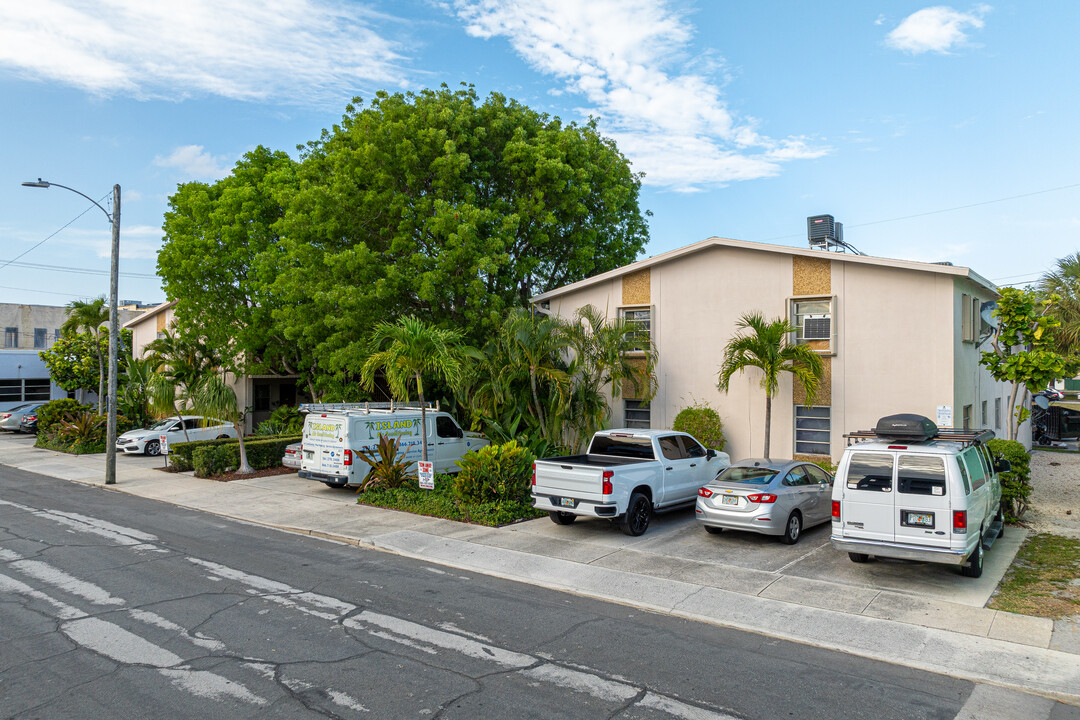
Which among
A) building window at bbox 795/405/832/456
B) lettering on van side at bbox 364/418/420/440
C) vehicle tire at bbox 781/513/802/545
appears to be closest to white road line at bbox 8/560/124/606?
lettering on van side at bbox 364/418/420/440

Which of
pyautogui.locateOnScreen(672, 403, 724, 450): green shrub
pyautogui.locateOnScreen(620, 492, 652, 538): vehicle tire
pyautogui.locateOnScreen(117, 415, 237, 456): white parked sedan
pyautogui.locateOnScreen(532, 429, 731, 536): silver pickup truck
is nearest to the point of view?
pyautogui.locateOnScreen(532, 429, 731, 536): silver pickup truck

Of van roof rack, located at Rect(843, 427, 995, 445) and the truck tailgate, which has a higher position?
van roof rack, located at Rect(843, 427, 995, 445)

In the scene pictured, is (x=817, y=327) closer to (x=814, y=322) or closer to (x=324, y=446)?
(x=814, y=322)

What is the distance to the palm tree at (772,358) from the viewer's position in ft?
53.7

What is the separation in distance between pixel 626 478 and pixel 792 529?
290 centimetres

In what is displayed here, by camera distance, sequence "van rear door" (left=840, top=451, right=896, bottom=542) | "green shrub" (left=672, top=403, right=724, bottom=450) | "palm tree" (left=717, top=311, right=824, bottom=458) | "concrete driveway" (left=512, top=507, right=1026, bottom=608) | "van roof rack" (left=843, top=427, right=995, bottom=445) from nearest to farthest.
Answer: "van rear door" (left=840, top=451, right=896, bottom=542)
"concrete driveway" (left=512, top=507, right=1026, bottom=608)
"van roof rack" (left=843, top=427, right=995, bottom=445)
"palm tree" (left=717, top=311, right=824, bottom=458)
"green shrub" (left=672, top=403, right=724, bottom=450)

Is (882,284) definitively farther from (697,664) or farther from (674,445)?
(697,664)

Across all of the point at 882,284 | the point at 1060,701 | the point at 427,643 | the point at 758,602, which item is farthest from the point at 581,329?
the point at 1060,701

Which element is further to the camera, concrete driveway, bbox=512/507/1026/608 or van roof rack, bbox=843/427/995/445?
van roof rack, bbox=843/427/995/445

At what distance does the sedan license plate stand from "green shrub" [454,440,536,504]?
293 inches

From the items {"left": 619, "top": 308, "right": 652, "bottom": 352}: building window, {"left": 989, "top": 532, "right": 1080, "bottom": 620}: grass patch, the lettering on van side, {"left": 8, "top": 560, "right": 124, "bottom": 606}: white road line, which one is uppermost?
{"left": 619, "top": 308, "right": 652, "bottom": 352}: building window

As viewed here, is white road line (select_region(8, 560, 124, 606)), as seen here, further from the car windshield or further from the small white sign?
the car windshield

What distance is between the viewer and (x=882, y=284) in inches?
648

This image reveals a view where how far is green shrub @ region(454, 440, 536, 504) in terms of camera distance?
14.6m
